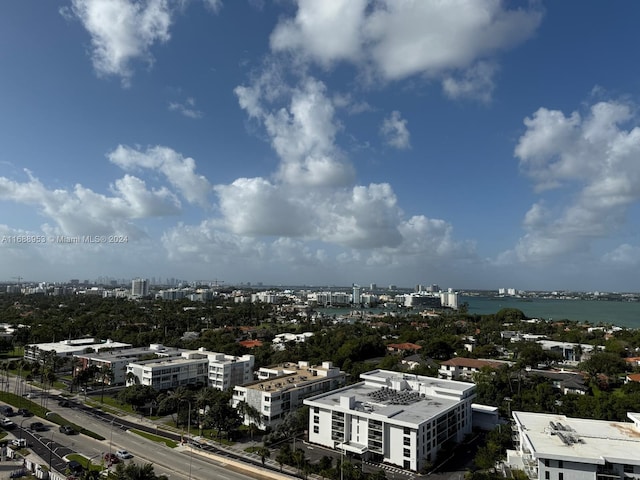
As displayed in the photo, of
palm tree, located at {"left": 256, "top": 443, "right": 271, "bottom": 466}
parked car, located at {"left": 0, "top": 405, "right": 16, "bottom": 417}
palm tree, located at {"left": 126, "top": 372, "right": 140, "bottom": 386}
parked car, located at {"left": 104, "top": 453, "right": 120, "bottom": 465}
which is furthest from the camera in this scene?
palm tree, located at {"left": 126, "top": 372, "right": 140, "bottom": 386}

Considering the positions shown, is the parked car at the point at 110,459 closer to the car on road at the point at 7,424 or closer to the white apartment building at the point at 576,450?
the car on road at the point at 7,424

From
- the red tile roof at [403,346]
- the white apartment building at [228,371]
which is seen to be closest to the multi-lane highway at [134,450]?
the white apartment building at [228,371]

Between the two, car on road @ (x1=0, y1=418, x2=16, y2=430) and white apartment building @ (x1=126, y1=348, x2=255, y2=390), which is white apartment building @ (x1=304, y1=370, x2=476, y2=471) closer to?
white apartment building @ (x1=126, y1=348, x2=255, y2=390)

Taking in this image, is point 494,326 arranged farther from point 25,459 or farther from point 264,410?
point 25,459

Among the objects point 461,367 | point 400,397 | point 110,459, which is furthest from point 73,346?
point 461,367

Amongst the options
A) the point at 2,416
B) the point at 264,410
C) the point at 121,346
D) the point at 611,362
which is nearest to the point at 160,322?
the point at 121,346

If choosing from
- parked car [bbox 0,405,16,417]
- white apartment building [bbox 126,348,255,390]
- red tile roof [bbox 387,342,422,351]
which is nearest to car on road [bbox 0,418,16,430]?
parked car [bbox 0,405,16,417]
